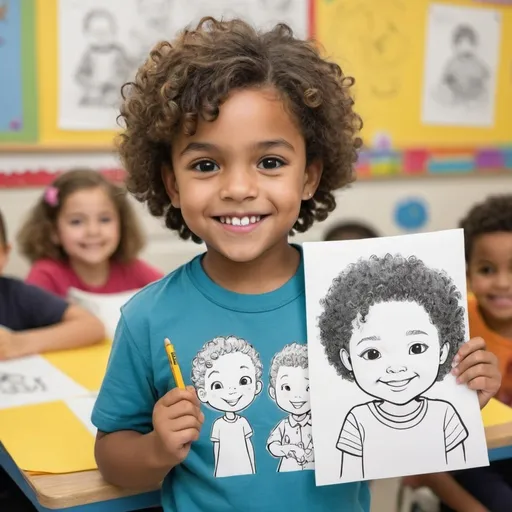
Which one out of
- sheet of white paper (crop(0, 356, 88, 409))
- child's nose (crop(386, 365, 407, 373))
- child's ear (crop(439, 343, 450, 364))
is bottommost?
sheet of white paper (crop(0, 356, 88, 409))

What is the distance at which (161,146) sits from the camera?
3.48ft

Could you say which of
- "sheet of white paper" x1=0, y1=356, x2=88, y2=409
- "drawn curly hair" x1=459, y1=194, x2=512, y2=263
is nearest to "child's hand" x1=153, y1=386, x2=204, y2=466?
"sheet of white paper" x1=0, y1=356, x2=88, y2=409

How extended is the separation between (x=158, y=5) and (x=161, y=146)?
1.94 metres

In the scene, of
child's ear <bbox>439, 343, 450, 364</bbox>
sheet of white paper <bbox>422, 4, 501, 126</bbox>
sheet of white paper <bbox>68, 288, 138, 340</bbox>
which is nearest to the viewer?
child's ear <bbox>439, 343, 450, 364</bbox>

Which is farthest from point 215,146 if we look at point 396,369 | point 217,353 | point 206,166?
point 396,369

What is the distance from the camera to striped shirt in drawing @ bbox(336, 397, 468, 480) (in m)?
0.97

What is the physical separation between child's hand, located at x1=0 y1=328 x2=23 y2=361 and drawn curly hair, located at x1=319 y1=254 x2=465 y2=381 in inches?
35.0

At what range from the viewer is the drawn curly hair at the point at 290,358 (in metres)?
0.97

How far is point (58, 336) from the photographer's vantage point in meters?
1.67

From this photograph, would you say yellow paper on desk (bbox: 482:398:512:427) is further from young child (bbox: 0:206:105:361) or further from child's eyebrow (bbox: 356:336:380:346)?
young child (bbox: 0:206:105:361)

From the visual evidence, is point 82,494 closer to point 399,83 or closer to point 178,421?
point 178,421

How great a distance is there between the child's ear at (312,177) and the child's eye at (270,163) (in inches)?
4.7

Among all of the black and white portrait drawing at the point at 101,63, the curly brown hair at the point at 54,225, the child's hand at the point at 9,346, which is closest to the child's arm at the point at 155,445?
the child's hand at the point at 9,346

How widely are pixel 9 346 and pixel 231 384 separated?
82 cm
